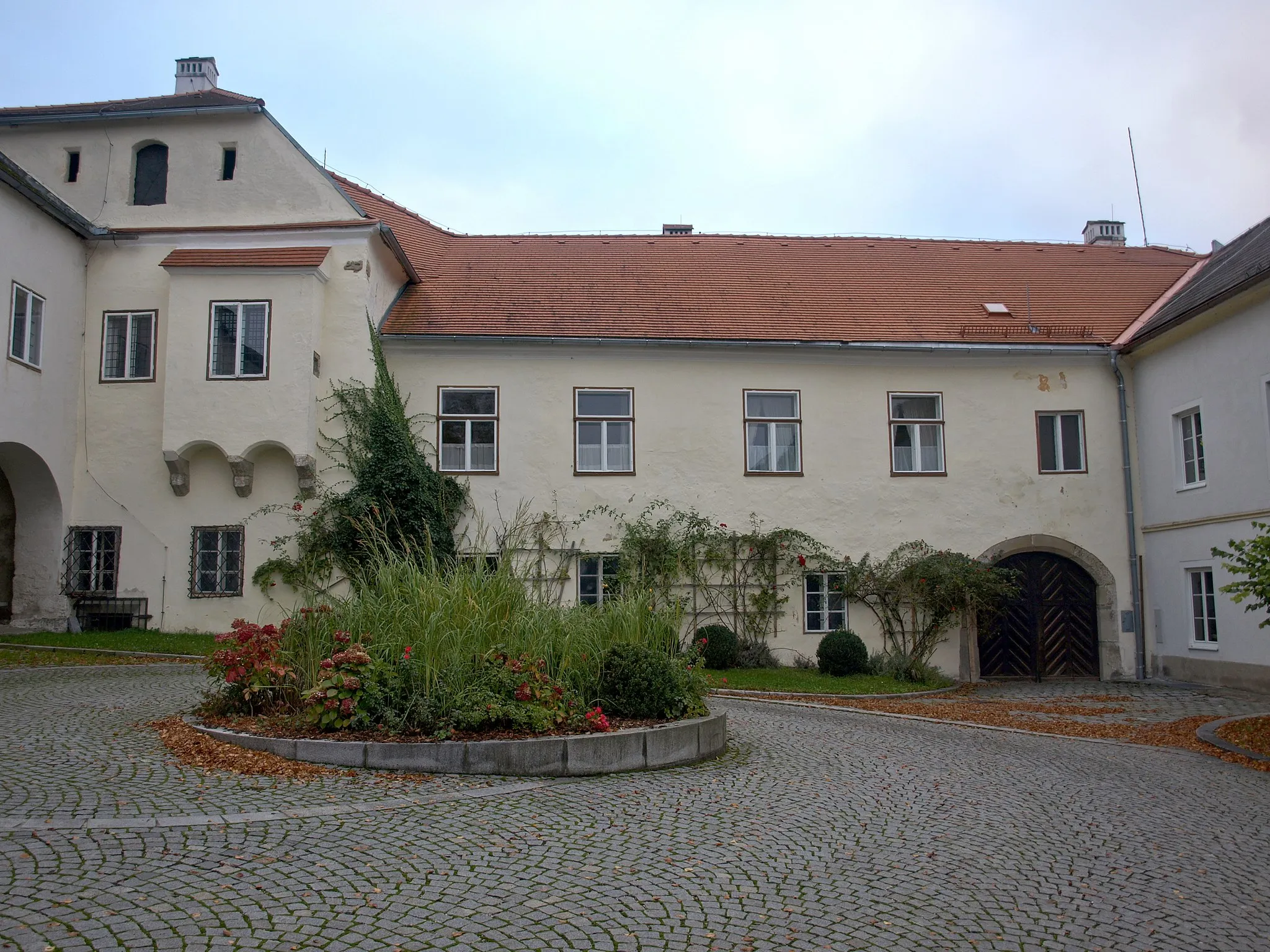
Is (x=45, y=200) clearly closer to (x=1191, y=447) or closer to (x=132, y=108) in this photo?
(x=132, y=108)

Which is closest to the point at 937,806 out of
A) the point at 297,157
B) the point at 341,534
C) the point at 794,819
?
the point at 794,819

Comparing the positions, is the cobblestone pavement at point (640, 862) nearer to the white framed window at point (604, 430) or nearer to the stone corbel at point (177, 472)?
the stone corbel at point (177, 472)

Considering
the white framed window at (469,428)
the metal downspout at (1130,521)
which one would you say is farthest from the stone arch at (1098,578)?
the white framed window at (469,428)

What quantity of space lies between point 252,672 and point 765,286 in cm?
1525

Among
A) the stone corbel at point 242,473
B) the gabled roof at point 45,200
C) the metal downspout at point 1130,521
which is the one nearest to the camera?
the gabled roof at point 45,200

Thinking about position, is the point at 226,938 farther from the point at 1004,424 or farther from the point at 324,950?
the point at 1004,424

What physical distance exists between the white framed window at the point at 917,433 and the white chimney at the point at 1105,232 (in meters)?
9.58

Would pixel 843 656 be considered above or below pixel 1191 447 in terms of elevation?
below

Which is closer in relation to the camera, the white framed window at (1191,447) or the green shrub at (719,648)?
the green shrub at (719,648)

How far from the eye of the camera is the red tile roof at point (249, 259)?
1808 cm

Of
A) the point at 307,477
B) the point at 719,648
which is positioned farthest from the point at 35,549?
the point at 719,648

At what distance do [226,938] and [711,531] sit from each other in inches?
591

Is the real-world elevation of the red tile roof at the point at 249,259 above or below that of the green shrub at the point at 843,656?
above

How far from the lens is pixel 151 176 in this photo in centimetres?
1936
